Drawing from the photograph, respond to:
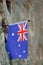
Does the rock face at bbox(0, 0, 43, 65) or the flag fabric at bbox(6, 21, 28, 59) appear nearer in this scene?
the flag fabric at bbox(6, 21, 28, 59)

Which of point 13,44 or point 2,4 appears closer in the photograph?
point 13,44

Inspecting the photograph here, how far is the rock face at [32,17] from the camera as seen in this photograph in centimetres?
1005

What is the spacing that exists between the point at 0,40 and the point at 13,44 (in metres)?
2.32

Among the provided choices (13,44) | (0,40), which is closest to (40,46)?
(0,40)

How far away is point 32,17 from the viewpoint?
34.2 feet

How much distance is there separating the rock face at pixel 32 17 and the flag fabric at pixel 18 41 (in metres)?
3.40

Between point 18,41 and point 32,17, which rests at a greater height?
point 32,17

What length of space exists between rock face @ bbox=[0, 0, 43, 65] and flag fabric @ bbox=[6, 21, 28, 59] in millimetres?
3397

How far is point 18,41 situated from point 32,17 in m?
4.09

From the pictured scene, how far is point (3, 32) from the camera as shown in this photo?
9312mm

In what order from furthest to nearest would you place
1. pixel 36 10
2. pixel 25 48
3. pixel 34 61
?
1. pixel 36 10
2. pixel 34 61
3. pixel 25 48

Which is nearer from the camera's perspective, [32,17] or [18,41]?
[18,41]

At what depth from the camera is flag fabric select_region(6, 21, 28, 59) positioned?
20.8 ft

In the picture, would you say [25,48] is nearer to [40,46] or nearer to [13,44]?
[13,44]
